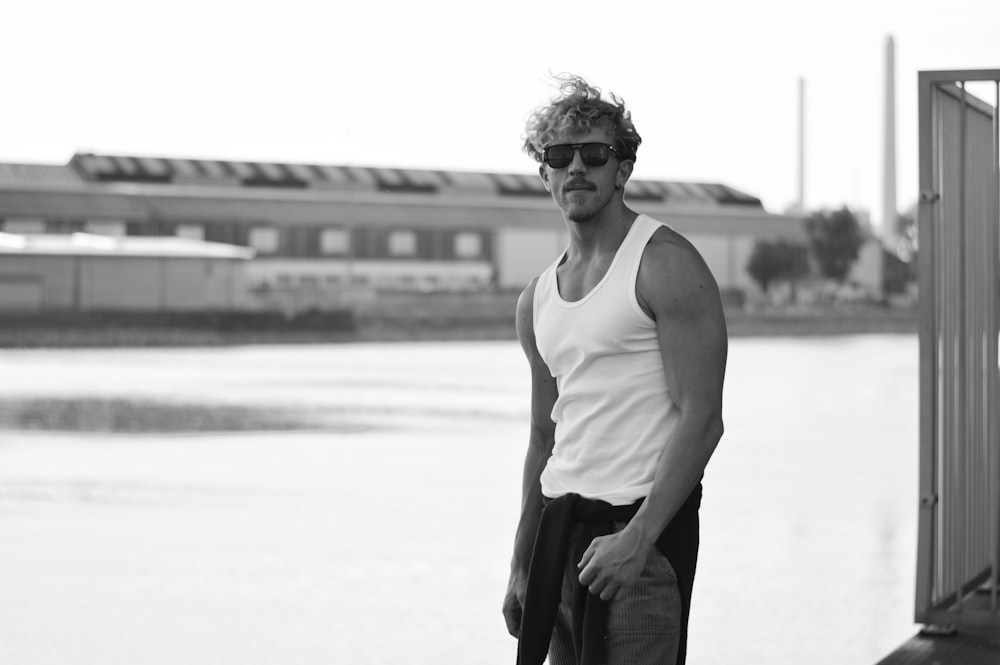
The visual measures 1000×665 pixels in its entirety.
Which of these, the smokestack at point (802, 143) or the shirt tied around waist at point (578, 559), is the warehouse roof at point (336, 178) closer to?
the smokestack at point (802, 143)

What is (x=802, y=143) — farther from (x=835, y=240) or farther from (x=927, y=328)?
(x=927, y=328)

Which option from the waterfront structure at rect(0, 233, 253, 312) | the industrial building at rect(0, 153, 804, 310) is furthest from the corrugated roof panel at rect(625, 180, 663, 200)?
the waterfront structure at rect(0, 233, 253, 312)

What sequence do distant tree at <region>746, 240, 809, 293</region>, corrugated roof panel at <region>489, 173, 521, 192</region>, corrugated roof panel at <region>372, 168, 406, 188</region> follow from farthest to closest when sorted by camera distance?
1. corrugated roof panel at <region>489, 173, 521, 192</region>
2. distant tree at <region>746, 240, 809, 293</region>
3. corrugated roof panel at <region>372, 168, 406, 188</region>

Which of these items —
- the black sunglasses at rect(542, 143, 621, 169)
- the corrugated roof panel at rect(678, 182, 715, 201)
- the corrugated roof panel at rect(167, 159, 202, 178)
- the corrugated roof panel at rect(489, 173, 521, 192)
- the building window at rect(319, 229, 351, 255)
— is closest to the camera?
the black sunglasses at rect(542, 143, 621, 169)

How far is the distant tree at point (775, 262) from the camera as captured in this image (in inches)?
3322

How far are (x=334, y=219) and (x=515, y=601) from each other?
237 ft

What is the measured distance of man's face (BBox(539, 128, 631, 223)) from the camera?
2.79 metres

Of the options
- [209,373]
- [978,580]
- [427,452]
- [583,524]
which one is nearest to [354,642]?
[978,580]

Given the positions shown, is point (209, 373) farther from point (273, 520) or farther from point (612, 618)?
point (612, 618)

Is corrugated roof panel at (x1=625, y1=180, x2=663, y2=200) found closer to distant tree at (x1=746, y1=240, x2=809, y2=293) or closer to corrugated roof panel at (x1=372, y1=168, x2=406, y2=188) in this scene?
distant tree at (x1=746, y1=240, x2=809, y2=293)

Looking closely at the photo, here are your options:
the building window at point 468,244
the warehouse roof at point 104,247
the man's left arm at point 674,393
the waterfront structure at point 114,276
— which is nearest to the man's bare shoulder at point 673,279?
the man's left arm at point 674,393

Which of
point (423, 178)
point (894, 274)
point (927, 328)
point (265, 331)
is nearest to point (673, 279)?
point (927, 328)

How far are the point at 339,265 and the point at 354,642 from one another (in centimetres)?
7119

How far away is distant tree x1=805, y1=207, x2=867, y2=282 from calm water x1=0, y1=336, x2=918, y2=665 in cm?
7758
